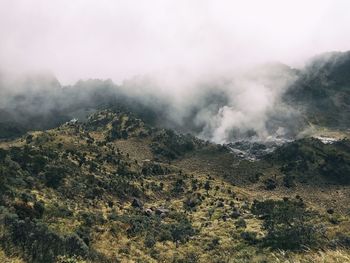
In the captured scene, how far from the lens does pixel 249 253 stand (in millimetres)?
199250

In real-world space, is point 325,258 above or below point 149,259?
below

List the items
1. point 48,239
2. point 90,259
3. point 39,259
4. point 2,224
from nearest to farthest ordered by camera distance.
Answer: point 39,259 → point 2,224 → point 48,239 → point 90,259

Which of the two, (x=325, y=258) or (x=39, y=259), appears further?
(x=39, y=259)

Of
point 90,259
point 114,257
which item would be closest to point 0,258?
point 90,259

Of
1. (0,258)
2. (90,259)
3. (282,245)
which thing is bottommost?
(0,258)

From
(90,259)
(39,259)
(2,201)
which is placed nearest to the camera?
(39,259)

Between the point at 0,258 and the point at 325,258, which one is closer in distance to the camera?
the point at 325,258

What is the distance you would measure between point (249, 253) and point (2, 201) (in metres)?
95.9

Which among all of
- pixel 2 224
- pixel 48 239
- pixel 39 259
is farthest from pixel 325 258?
pixel 48 239

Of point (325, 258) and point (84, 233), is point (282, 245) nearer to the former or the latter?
point (84, 233)

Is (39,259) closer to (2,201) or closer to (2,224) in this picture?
(2,224)

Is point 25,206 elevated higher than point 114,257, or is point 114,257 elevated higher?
point 25,206

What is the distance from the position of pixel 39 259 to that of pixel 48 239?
31213mm

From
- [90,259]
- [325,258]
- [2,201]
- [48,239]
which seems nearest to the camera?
[325,258]
